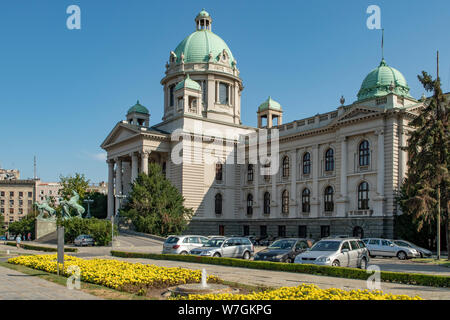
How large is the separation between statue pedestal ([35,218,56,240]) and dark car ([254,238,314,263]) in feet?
121

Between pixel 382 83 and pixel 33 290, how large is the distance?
48.1 m

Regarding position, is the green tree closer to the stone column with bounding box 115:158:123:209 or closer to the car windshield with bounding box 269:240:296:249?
the stone column with bounding box 115:158:123:209

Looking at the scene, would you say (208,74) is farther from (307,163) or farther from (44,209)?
(44,209)

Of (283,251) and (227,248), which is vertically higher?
(283,251)

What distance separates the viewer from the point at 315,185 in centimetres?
5638

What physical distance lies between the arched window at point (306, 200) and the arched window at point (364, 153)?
29.3 ft

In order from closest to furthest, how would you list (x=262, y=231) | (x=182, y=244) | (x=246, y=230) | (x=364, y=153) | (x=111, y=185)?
1. (x=182, y=244)
2. (x=364, y=153)
3. (x=262, y=231)
4. (x=246, y=230)
5. (x=111, y=185)

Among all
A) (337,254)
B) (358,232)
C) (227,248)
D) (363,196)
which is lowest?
(358,232)

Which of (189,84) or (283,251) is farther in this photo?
(189,84)

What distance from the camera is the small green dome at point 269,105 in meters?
72.4

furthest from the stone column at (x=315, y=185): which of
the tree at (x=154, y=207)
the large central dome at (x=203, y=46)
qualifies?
the large central dome at (x=203, y=46)

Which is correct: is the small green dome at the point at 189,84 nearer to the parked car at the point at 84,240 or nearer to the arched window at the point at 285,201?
the arched window at the point at 285,201

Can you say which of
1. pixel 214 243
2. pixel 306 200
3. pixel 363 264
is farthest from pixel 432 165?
pixel 306 200

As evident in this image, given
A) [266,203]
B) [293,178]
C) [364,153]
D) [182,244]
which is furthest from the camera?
[266,203]
